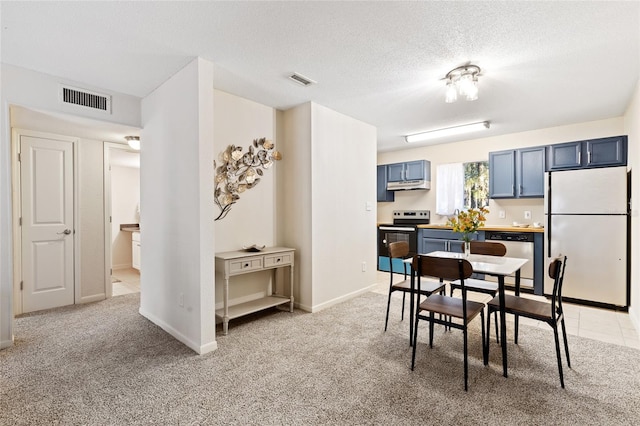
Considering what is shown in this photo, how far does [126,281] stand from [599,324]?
6.59 m

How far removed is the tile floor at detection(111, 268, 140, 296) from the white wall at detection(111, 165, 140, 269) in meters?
0.33

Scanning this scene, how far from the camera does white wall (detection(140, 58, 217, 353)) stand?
2.67 m

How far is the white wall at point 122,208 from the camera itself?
6.38 meters

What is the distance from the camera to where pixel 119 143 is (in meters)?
4.38

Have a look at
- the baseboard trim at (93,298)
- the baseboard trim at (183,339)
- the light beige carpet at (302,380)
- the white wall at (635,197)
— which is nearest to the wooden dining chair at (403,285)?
the light beige carpet at (302,380)

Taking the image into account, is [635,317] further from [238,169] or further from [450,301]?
[238,169]

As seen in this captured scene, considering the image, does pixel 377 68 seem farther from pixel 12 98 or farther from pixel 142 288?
pixel 142 288

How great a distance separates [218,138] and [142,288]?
1967mm

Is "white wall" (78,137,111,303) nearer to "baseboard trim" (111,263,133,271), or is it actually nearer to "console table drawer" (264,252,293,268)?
"baseboard trim" (111,263,133,271)

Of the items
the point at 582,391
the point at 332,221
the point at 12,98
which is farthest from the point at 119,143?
the point at 582,391

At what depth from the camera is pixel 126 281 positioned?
533cm

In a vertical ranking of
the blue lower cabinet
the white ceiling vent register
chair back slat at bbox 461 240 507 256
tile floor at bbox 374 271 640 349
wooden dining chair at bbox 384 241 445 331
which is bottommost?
tile floor at bbox 374 271 640 349

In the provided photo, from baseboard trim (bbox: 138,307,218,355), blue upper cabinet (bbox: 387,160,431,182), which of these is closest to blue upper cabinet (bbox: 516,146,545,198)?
blue upper cabinet (bbox: 387,160,431,182)

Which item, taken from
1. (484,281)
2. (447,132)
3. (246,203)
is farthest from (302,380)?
(447,132)
